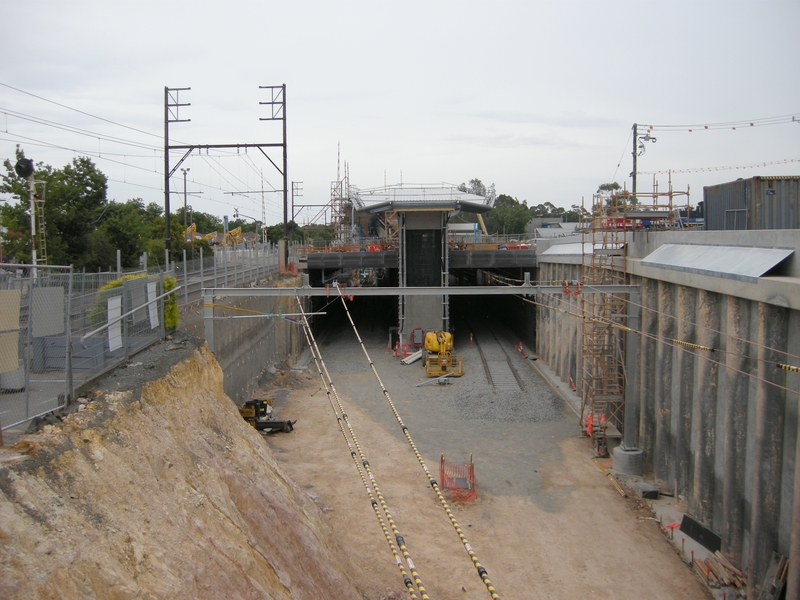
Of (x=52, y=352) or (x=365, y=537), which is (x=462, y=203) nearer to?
(x=365, y=537)

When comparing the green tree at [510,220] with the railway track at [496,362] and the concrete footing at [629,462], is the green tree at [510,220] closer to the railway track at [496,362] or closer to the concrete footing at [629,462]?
the railway track at [496,362]

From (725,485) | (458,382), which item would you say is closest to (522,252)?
(458,382)

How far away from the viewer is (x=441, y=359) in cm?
3328

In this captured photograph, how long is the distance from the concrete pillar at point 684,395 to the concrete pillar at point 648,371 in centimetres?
→ 195

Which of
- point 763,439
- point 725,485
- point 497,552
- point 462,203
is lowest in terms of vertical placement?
point 497,552

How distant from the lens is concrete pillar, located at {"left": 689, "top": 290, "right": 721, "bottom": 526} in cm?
1479

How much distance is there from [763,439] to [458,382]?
19.8m

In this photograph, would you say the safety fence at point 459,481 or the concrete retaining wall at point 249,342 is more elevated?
the concrete retaining wall at point 249,342

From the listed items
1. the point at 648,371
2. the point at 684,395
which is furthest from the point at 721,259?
the point at 648,371

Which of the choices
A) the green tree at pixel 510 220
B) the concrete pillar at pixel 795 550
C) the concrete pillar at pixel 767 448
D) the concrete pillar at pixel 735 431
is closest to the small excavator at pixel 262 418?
the concrete pillar at pixel 735 431

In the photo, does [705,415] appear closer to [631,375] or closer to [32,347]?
[631,375]

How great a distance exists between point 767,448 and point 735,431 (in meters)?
1.40

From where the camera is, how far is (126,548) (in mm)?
6895

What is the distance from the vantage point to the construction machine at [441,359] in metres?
32.9
